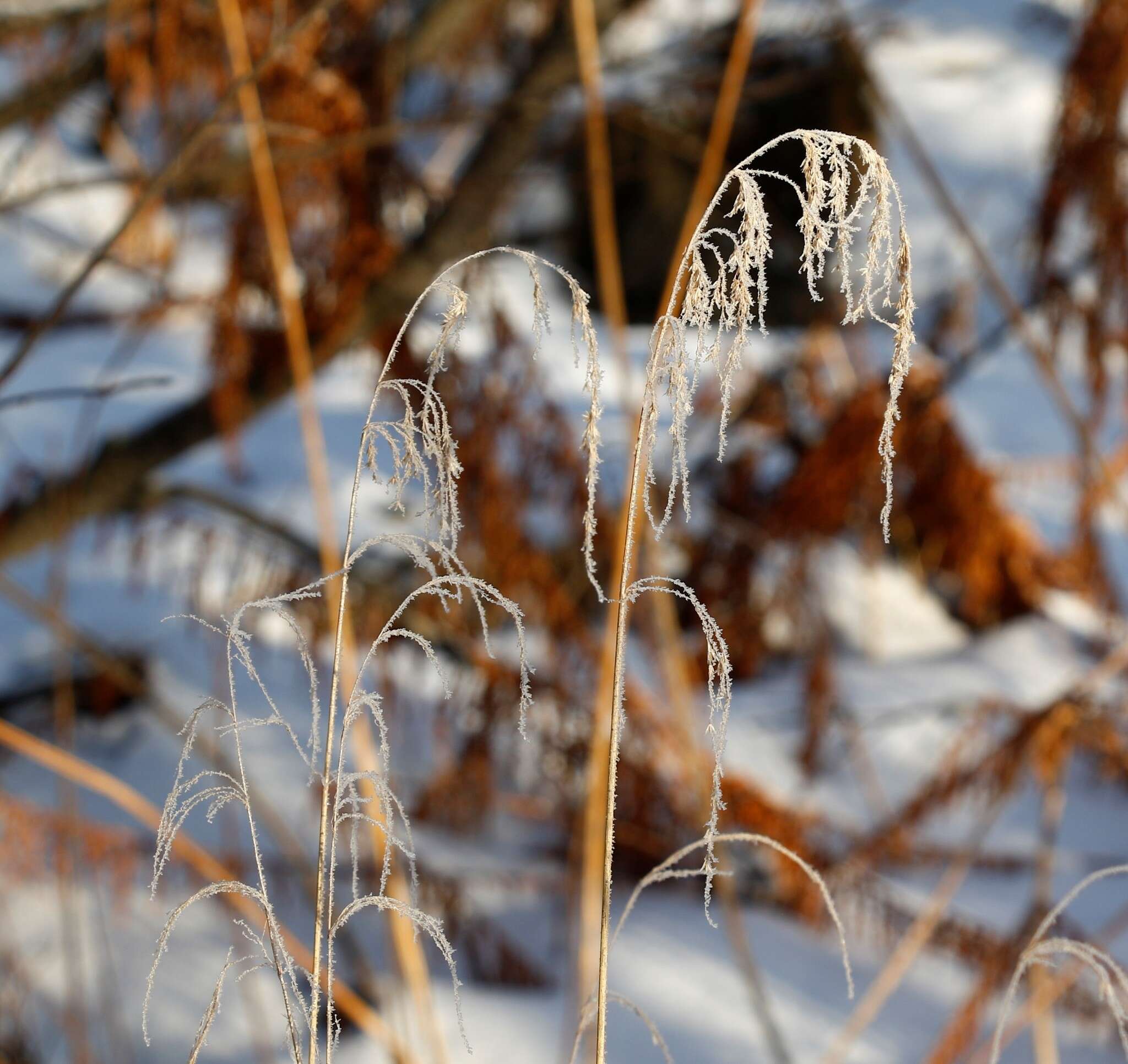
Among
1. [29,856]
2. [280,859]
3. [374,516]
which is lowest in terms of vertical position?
[280,859]

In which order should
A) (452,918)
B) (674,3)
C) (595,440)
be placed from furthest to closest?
(674,3)
(452,918)
(595,440)

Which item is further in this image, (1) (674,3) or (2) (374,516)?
(1) (674,3)

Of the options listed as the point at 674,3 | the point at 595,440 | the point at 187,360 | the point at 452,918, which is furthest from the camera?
the point at 674,3

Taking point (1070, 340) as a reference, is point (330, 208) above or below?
above

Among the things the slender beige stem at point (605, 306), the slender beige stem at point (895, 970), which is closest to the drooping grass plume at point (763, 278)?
the slender beige stem at point (605, 306)

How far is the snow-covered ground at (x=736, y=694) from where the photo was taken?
0.96 m

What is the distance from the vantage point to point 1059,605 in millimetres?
1834

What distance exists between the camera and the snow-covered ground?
960mm

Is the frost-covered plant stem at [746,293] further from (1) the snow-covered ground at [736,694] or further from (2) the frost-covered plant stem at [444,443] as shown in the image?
(1) the snow-covered ground at [736,694]

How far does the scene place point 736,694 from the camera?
1.66 meters

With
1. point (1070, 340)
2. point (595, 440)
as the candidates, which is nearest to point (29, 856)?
point (595, 440)

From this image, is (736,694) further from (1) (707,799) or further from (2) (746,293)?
(2) (746,293)

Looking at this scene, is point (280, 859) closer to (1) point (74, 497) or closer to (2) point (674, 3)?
(1) point (74, 497)

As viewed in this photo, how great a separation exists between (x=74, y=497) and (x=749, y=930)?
0.80 meters
